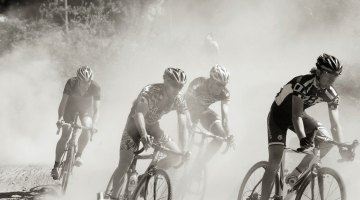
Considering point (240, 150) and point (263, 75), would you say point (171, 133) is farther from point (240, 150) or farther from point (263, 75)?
point (263, 75)

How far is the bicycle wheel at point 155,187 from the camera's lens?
6.20 m

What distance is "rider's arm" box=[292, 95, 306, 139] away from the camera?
6052 mm

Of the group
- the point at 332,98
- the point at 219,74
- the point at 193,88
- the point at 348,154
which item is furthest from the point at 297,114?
the point at 193,88

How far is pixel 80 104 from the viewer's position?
9414 millimetres

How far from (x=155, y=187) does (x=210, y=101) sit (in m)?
3.01

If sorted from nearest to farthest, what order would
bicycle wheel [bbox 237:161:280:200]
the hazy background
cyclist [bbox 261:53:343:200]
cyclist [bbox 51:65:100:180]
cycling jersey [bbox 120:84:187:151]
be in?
cyclist [bbox 261:53:343:200] < cycling jersey [bbox 120:84:187:151] < bicycle wheel [bbox 237:161:280:200] < cyclist [bbox 51:65:100:180] < the hazy background

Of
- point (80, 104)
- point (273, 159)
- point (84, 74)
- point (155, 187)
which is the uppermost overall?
point (84, 74)

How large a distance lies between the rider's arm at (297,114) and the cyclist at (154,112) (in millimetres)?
1362

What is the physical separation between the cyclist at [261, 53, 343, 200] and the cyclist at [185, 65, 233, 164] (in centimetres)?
188

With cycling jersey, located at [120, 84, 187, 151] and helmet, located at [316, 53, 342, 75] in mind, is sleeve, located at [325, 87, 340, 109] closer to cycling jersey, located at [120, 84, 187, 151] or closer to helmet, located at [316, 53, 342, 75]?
helmet, located at [316, 53, 342, 75]

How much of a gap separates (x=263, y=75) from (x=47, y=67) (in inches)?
399

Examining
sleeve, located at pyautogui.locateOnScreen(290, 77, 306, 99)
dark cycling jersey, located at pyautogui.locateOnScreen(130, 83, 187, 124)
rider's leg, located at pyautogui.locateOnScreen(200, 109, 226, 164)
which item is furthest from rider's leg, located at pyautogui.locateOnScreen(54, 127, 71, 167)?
sleeve, located at pyautogui.locateOnScreen(290, 77, 306, 99)

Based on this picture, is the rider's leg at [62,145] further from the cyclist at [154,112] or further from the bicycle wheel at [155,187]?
the bicycle wheel at [155,187]

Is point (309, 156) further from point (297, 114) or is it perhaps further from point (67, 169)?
point (67, 169)
